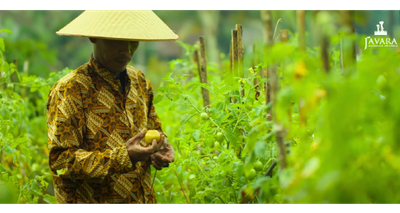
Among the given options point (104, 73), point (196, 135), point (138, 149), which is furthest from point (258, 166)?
point (104, 73)

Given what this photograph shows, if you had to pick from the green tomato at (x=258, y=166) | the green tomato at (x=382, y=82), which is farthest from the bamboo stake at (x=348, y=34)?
the green tomato at (x=258, y=166)

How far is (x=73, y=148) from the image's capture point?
1.79 metres

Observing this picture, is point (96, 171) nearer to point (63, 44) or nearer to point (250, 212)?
point (250, 212)

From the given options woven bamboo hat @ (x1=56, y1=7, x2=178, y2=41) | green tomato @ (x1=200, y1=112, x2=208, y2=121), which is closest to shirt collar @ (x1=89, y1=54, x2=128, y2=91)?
woven bamboo hat @ (x1=56, y1=7, x2=178, y2=41)

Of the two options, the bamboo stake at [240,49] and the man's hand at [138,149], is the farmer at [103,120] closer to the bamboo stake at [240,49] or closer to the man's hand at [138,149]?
the man's hand at [138,149]

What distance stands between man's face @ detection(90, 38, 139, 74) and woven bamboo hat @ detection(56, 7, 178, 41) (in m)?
0.05

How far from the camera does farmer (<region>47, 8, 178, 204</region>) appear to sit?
5.79ft

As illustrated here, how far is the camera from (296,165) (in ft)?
3.51

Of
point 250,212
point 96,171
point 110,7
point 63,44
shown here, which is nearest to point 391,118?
point 250,212

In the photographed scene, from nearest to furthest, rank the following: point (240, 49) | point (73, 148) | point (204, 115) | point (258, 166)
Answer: point (258, 166)
point (73, 148)
point (204, 115)
point (240, 49)

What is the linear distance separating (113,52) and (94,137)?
0.34 metres

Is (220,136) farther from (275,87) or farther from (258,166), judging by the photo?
(275,87)

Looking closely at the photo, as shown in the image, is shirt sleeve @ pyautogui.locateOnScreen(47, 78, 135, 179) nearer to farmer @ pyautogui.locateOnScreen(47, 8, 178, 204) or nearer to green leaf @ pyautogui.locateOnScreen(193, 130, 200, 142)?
farmer @ pyautogui.locateOnScreen(47, 8, 178, 204)

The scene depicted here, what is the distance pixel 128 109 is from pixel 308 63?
107 cm
